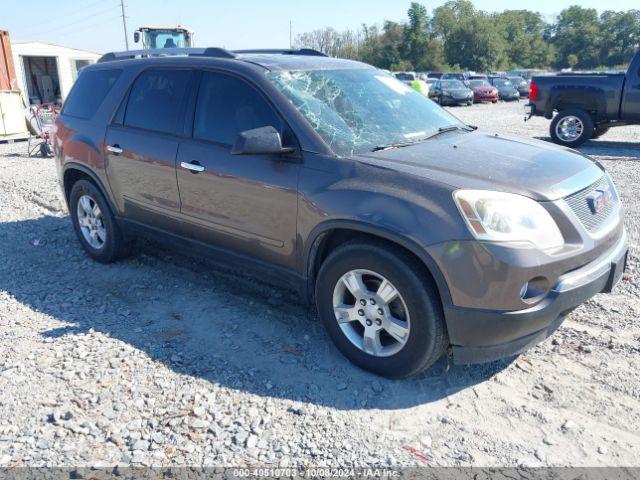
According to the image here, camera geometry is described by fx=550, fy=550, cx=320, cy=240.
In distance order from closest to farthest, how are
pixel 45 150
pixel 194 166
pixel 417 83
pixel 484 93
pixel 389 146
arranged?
pixel 389 146, pixel 194 166, pixel 45 150, pixel 417 83, pixel 484 93

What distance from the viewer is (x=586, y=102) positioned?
11.6 m

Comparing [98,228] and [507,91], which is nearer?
[98,228]

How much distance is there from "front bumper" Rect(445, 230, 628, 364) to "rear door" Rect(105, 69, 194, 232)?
2426 mm

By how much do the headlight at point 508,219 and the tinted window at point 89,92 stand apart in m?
3.57

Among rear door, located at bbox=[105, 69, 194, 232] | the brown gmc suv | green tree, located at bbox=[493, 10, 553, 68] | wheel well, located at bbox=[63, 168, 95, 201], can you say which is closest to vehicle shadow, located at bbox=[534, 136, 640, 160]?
the brown gmc suv

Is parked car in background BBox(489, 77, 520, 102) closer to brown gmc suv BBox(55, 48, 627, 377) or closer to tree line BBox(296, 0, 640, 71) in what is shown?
brown gmc suv BBox(55, 48, 627, 377)

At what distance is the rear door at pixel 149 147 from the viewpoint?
4281 mm

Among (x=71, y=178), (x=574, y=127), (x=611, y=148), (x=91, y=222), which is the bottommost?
(x=611, y=148)

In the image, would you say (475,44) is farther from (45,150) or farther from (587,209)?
(587,209)

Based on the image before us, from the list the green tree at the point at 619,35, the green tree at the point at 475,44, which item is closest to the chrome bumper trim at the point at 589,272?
the green tree at the point at 475,44

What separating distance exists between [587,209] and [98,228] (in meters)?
4.25

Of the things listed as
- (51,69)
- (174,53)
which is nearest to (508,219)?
(174,53)

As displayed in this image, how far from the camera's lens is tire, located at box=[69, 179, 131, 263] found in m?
5.09

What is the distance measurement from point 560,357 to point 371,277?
4.47 feet
